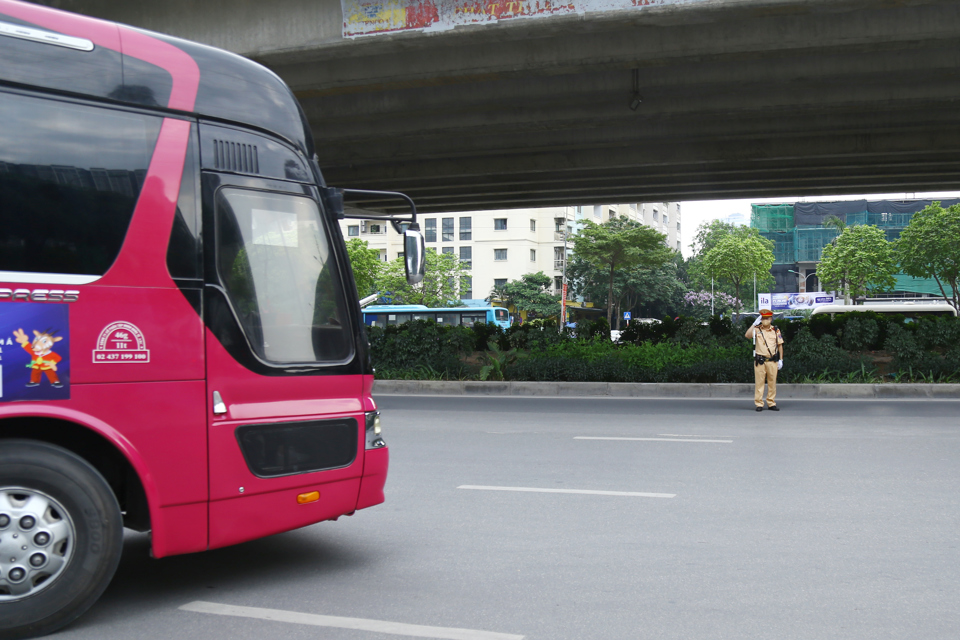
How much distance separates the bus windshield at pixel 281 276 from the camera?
13.9 ft

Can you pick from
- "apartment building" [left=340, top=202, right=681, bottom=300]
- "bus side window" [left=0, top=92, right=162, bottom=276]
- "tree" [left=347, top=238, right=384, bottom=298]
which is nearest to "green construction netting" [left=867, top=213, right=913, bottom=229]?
"apartment building" [left=340, top=202, right=681, bottom=300]

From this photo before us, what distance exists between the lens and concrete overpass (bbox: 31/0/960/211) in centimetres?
1136

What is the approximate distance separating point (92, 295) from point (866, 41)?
36.7 ft

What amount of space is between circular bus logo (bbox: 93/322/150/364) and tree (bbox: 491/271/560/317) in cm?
5969

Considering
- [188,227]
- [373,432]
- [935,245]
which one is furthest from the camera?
[935,245]

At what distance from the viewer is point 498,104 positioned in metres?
15.0

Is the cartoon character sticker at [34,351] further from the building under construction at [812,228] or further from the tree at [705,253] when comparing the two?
the building under construction at [812,228]

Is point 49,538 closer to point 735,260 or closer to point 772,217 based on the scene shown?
point 735,260

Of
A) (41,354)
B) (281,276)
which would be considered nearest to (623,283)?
(281,276)

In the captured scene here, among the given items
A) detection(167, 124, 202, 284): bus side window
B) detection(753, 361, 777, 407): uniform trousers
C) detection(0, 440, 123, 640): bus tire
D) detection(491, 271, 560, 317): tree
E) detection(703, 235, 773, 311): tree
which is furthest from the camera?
detection(703, 235, 773, 311): tree

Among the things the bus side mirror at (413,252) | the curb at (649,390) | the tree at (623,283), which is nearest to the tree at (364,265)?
the tree at (623,283)

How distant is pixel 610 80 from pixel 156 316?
37.8ft

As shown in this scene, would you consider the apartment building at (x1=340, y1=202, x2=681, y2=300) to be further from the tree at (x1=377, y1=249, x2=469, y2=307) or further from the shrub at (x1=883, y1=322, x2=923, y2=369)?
the shrub at (x1=883, y1=322, x2=923, y2=369)

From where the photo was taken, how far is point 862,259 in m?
60.7
